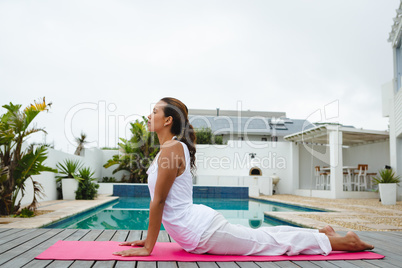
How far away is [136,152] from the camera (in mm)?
16172

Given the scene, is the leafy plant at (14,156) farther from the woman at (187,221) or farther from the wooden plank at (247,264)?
the wooden plank at (247,264)

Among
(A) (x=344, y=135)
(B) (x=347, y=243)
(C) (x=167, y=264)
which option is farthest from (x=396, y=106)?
(C) (x=167, y=264)

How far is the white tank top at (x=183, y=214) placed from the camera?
97.3 inches

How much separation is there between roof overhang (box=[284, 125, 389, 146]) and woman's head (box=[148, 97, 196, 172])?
11.4 m

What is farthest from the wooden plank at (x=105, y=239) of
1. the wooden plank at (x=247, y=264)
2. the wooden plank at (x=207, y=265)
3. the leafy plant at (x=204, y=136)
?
the leafy plant at (x=204, y=136)

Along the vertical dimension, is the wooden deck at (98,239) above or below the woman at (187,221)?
below

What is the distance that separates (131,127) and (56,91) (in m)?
4.78

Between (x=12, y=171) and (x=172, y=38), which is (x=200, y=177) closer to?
(x=172, y=38)

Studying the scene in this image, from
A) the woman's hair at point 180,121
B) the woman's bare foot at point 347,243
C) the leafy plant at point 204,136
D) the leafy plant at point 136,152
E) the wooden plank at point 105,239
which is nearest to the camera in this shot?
the wooden plank at point 105,239

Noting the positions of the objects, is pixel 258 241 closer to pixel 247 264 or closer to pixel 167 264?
pixel 247 264

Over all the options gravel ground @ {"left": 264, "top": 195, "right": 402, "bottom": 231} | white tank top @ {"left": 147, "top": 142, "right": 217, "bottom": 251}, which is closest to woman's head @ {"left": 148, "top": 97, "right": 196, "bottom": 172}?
white tank top @ {"left": 147, "top": 142, "right": 217, "bottom": 251}

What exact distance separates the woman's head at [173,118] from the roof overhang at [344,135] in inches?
447

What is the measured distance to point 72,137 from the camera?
14.9 meters

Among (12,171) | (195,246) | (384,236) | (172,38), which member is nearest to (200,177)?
(172,38)
